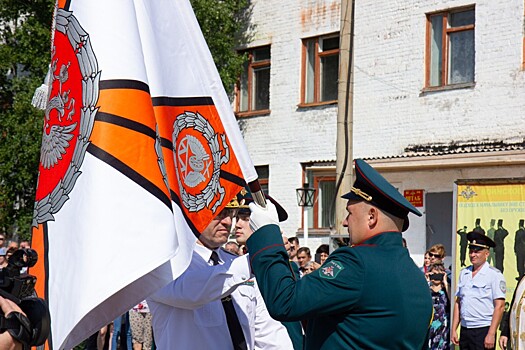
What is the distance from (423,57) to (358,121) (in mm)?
2147

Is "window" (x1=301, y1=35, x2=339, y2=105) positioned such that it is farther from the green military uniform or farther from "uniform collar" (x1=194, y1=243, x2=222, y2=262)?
the green military uniform

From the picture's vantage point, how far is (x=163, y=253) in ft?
14.5

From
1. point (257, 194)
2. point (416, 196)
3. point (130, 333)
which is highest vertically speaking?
point (257, 194)

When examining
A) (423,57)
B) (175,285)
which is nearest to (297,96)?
(423,57)

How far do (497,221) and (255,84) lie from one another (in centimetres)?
1040

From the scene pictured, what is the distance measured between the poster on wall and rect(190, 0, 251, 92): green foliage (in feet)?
29.8

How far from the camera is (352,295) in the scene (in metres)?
4.14

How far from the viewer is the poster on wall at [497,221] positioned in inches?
562

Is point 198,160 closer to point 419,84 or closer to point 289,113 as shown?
point 419,84

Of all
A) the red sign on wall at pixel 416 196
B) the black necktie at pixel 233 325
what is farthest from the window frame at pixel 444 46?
the black necktie at pixel 233 325

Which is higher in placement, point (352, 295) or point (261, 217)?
point (261, 217)

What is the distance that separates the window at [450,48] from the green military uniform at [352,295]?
50.9ft

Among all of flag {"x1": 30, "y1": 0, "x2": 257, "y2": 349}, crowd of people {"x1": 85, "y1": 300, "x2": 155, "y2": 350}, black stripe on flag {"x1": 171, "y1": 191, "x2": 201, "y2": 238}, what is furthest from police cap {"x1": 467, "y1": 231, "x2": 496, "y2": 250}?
black stripe on flag {"x1": 171, "y1": 191, "x2": 201, "y2": 238}

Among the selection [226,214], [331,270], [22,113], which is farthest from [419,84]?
[331,270]
